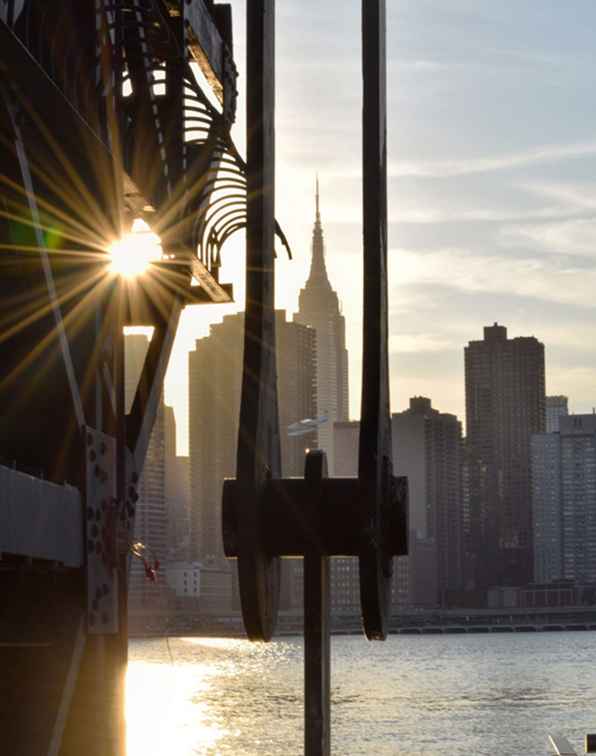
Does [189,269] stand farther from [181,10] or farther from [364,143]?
[364,143]

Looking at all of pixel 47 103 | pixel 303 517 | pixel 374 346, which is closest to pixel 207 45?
pixel 47 103

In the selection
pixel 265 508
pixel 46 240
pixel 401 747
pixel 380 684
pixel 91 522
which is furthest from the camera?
pixel 380 684

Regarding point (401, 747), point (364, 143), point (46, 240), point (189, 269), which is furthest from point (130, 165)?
point (401, 747)

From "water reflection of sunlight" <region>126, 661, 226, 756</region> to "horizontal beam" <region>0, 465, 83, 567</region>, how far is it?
258 ft

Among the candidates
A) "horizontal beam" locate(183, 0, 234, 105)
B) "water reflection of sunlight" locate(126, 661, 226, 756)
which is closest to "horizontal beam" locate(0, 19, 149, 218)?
"horizontal beam" locate(183, 0, 234, 105)

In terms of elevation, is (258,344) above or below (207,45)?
below

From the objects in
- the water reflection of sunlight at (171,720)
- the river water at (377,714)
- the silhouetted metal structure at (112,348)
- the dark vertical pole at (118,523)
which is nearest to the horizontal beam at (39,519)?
the silhouetted metal structure at (112,348)

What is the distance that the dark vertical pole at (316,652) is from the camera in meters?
6.28

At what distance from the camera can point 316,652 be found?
20.7 feet

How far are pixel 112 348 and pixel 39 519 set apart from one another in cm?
165

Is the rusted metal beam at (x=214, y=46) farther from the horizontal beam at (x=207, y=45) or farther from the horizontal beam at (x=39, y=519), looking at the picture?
the horizontal beam at (x=39, y=519)

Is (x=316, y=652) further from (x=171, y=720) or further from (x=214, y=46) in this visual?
(x=171, y=720)

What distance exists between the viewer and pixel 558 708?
141250 millimetres

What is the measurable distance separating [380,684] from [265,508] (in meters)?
168
